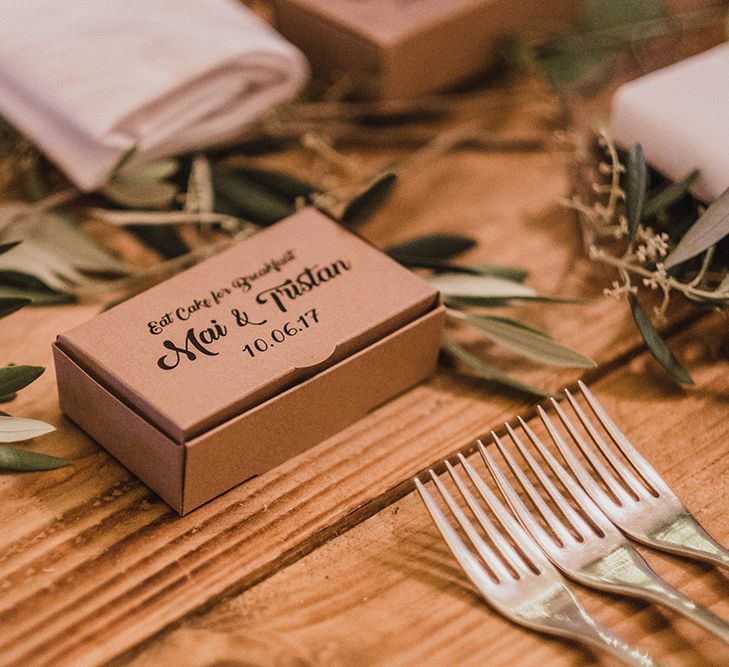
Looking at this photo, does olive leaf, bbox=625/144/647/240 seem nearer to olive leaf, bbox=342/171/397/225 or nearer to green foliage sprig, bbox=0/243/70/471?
olive leaf, bbox=342/171/397/225

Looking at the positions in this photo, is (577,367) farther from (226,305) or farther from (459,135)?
(459,135)

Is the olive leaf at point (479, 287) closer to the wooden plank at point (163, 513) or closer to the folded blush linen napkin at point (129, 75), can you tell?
the wooden plank at point (163, 513)

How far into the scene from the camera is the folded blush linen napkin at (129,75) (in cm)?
91

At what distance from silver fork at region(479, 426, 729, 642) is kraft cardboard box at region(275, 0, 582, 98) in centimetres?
48

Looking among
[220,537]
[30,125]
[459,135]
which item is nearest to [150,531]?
[220,537]

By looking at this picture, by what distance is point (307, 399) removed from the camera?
69 centimetres

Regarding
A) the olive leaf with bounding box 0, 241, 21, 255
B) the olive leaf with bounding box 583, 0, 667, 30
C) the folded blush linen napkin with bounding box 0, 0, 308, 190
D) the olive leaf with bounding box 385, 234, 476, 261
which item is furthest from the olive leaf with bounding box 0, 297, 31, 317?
the olive leaf with bounding box 583, 0, 667, 30

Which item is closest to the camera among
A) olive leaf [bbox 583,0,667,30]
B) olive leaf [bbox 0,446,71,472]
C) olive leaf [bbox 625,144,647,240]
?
olive leaf [bbox 0,446,71,472]

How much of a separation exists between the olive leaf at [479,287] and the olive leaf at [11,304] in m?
0.33

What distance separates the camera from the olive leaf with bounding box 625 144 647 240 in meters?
0.79

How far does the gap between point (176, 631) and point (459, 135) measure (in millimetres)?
644

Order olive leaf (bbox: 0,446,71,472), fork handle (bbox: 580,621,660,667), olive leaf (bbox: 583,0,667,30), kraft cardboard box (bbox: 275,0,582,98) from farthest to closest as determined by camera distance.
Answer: olive leaf (bbox: 583,0,667,30) < kraft cardboard box (bbox: 275,0,582,98) < olive leaf (bbox: 0,446,71,472) < fork handle (bbox: 580,621,660,667)

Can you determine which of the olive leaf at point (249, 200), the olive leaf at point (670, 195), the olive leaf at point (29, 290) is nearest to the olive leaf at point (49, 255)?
the olive leaf at point (29, 290)

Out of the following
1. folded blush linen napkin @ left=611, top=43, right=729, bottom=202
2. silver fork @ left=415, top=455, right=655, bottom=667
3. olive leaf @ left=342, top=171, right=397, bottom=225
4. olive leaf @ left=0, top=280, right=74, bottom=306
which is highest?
folded blush linen napkin @ left=611, top=43, right=729, bottom=202
